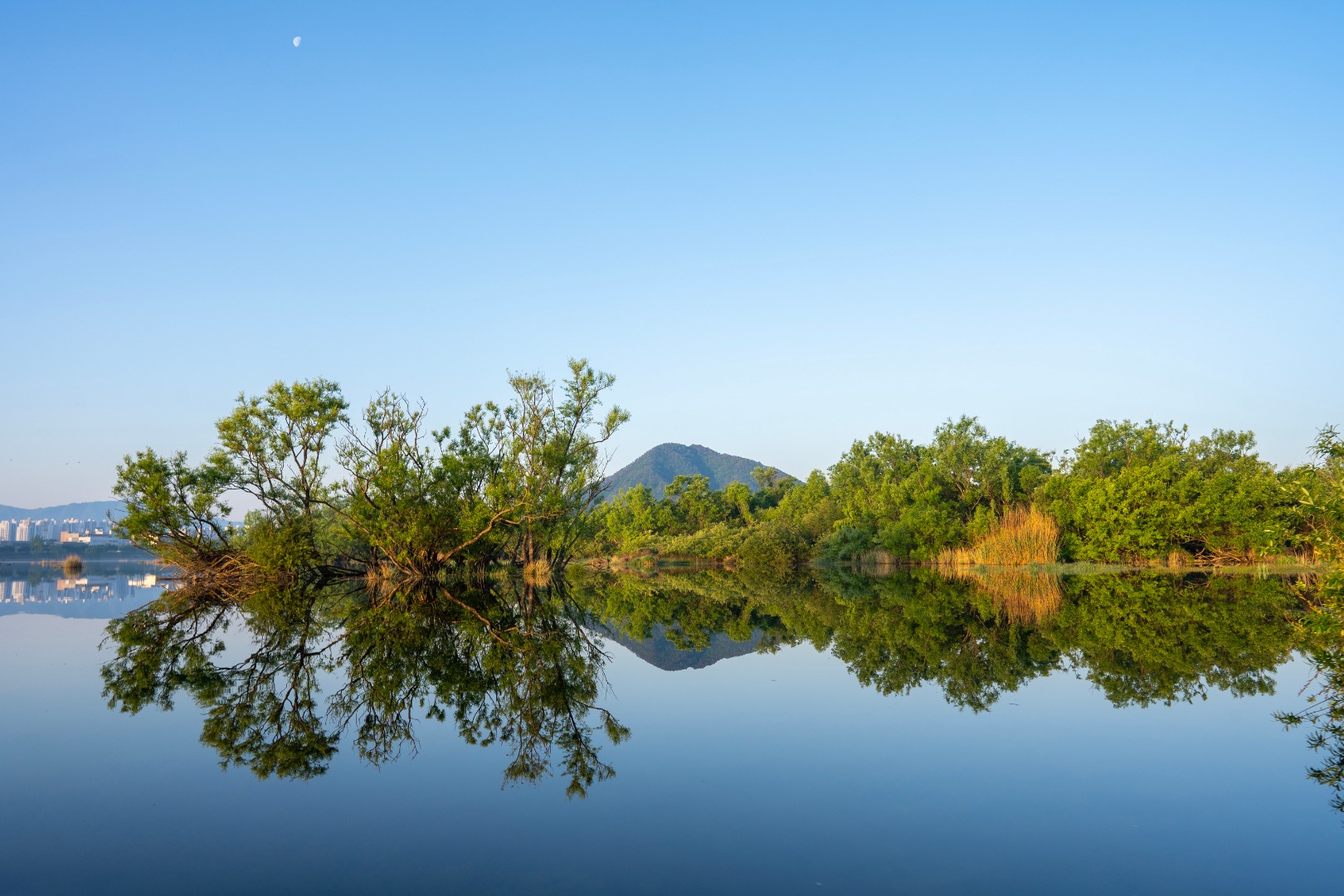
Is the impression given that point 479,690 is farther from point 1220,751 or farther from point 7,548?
point 7,548

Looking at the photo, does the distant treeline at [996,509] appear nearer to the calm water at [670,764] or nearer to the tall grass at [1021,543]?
the tall grass at [1021,543]

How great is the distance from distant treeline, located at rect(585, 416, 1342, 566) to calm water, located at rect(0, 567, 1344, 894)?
23.8 metres

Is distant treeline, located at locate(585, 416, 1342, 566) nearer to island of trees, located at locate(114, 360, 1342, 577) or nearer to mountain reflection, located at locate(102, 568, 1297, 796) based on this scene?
island of trees, located at locate(114, 360, 1342, 577)

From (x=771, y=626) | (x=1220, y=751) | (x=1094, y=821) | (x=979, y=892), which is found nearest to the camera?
(x=979, y=892)

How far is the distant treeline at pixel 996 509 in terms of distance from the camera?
37.4 meters

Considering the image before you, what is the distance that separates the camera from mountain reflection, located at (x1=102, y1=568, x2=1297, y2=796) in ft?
24.0

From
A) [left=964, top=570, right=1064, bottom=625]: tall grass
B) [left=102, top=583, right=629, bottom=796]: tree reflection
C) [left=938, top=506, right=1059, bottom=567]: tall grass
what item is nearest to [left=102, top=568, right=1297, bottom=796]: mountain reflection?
[left=102, top=583, right=629, bottom=796]: tree reflection

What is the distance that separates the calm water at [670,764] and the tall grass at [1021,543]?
23.4 metres

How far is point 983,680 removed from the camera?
30.5ft

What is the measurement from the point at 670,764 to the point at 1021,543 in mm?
33838

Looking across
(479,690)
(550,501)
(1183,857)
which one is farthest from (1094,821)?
(550,501)

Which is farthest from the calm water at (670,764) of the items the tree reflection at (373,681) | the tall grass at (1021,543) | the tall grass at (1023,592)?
the tall grass at (1021,543)

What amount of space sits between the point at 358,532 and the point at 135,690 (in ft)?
65.9

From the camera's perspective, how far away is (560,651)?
11695mm
